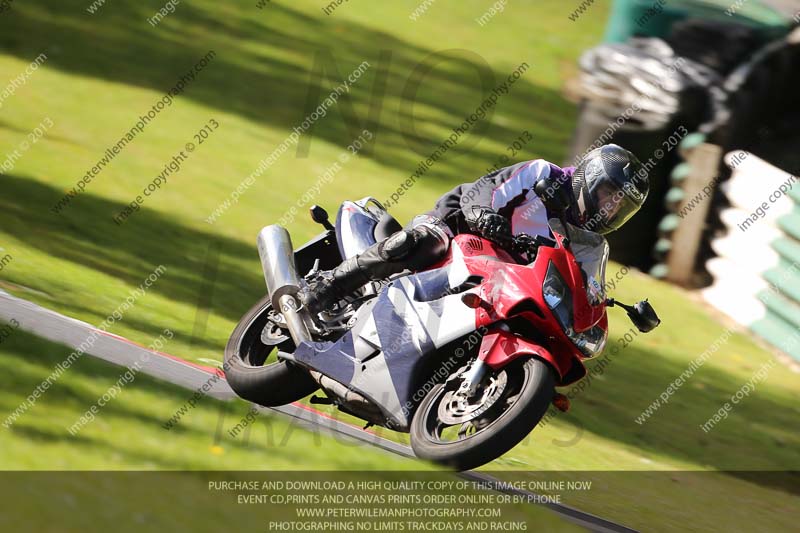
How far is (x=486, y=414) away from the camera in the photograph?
5895mm

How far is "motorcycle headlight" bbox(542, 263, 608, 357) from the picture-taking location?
6.09m

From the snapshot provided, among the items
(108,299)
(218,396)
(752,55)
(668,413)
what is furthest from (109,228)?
(752,55)

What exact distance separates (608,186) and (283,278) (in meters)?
2.08

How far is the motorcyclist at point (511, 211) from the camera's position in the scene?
252 inches

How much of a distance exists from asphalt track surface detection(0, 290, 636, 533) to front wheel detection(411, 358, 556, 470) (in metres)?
0.67

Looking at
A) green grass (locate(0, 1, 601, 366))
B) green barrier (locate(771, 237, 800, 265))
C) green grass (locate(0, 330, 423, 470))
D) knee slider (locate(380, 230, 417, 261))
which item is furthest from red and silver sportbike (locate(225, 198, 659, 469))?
green barrier (locate(771, 237, 800, 265))

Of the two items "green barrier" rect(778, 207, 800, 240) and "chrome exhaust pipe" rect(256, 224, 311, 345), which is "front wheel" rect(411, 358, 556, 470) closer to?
"chrome exhaust pipe" rect(256, 224, 311, 345)

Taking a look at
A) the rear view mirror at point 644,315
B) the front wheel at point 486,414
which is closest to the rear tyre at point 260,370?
the front wheel at point 486,414

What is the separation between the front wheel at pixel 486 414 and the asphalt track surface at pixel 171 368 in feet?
2.21

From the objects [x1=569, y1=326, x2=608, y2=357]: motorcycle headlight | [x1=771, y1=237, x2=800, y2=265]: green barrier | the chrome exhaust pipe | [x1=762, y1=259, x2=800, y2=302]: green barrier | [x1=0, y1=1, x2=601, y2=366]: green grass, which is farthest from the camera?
[x1=771, y1=237, x2=800, y2=265]: green barrier

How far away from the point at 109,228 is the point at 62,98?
18.3 ft

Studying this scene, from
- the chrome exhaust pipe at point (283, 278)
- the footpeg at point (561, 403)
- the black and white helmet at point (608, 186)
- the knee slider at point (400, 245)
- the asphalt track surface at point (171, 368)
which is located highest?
the black and white helmet at point (608, 186)

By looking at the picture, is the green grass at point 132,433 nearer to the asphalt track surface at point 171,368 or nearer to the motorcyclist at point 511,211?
the asphalt track surface at point 171,368

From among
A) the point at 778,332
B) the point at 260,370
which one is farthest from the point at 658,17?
the point at 260,370
